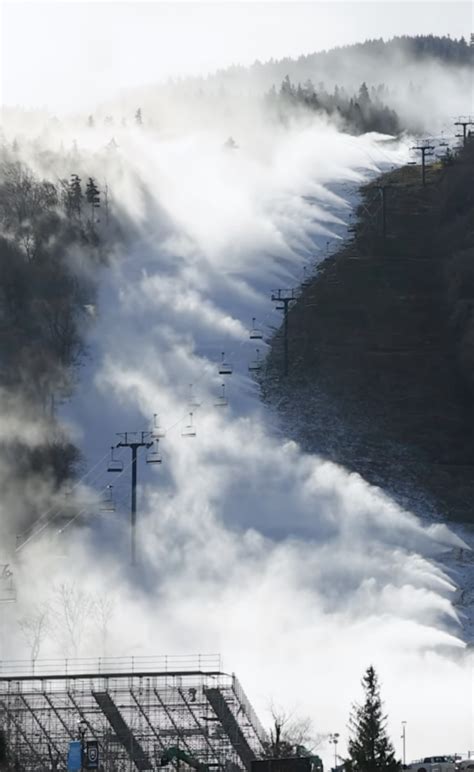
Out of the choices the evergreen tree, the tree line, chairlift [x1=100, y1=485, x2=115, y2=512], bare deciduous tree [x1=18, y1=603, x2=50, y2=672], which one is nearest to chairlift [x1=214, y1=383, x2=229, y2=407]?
the tree line

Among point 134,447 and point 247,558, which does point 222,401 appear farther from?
point 247,558

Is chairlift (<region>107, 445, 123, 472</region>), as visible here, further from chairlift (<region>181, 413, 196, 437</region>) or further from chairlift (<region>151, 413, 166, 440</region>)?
chairlift (<region>181, 413, 196, 437</region>)

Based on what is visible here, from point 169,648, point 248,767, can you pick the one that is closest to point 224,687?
point 248,767

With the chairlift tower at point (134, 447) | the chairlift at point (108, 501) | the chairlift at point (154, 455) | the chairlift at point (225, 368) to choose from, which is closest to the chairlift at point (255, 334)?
the chairlift at point (225, 368)

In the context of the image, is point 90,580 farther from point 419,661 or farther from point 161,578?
point 419,661

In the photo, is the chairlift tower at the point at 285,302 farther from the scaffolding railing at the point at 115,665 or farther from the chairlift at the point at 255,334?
the scaffolding railing at the point at 115,665

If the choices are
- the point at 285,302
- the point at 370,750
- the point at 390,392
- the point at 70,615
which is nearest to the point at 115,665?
the point at 70,615
